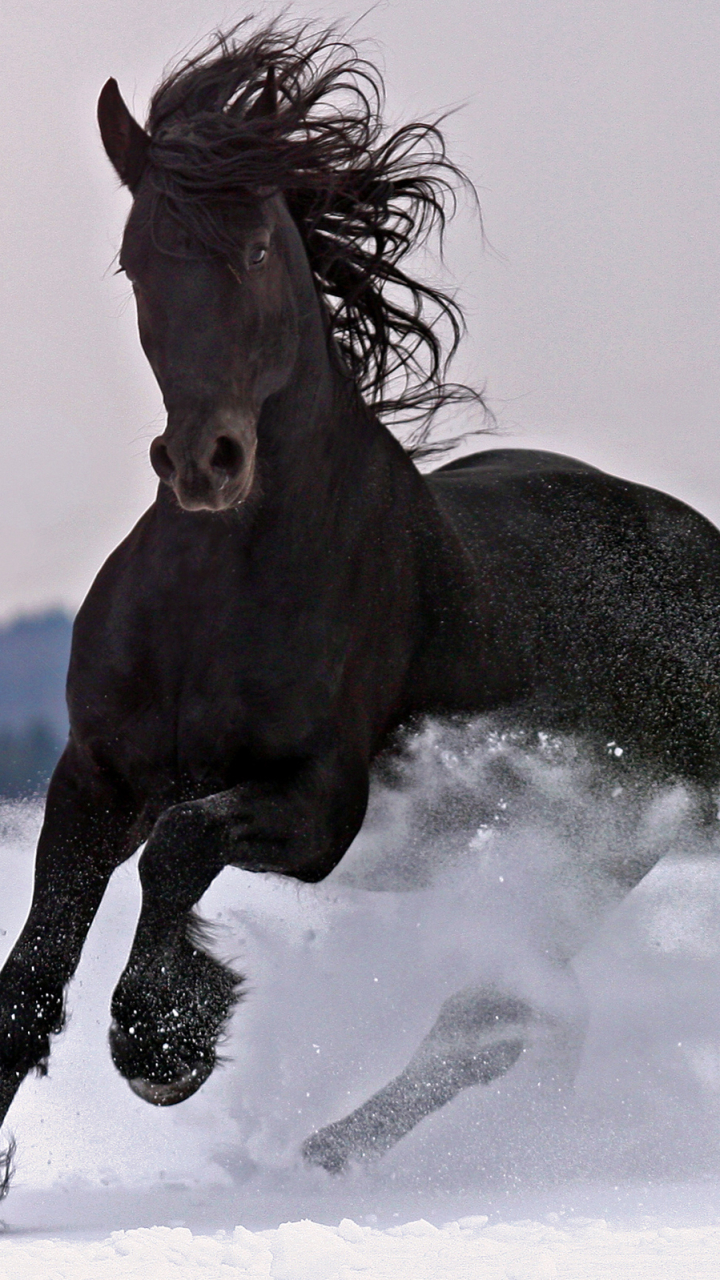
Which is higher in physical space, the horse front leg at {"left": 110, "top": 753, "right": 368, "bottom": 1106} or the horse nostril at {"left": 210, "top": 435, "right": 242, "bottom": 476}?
the horse nostril at {"left": 210, "top": 435, "right": 242, "bottom": 476}

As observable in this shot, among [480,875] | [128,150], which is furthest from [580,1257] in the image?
[128,150]

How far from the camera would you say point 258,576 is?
9.05 ft

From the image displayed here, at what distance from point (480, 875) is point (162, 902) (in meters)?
1.04

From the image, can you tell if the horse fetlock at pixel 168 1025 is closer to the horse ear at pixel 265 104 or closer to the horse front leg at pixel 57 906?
the horse front leg at pixel 57 906

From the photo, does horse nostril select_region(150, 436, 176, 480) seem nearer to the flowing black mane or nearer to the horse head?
the horse head

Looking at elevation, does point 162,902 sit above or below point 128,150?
below

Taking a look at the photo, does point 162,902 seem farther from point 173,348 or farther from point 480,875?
point 480,875

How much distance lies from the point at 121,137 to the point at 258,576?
72 cm

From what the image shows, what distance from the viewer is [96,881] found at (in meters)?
2.81

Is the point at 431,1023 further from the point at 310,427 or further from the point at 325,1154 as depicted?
the point at 310,427

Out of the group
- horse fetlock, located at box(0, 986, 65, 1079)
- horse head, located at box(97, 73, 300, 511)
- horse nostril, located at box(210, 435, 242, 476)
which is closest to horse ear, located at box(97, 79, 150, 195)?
horse head, located at box(97, 73, 300, 511)

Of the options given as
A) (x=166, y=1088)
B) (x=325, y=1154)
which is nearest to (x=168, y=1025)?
(x=166, y=1088)

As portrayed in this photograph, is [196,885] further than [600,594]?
No

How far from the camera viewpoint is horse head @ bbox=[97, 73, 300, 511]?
2.38 meters
